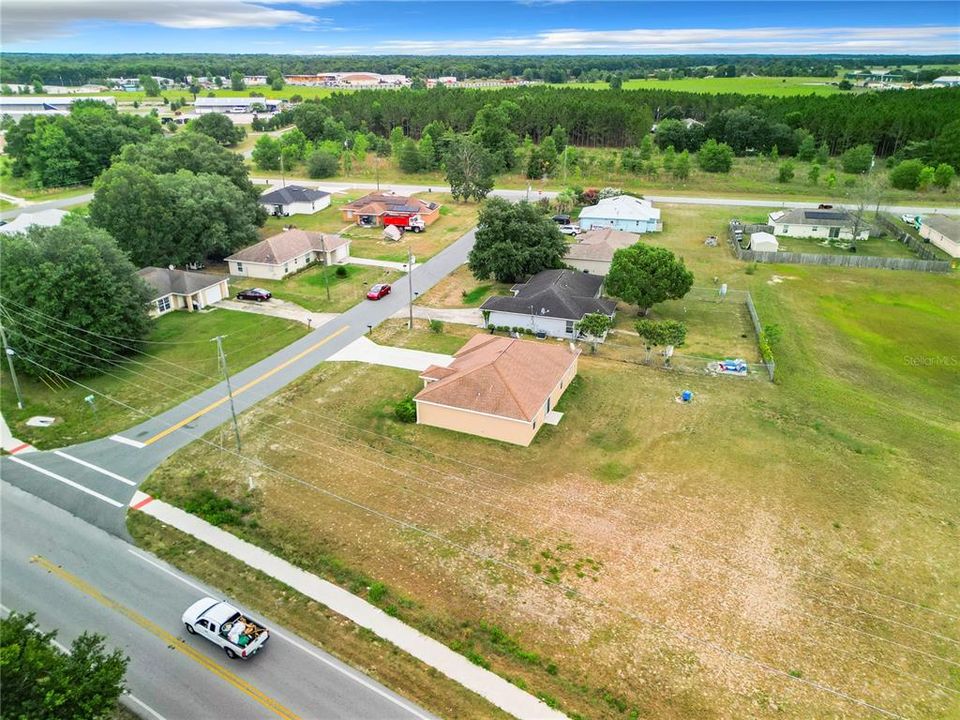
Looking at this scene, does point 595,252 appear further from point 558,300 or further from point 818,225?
point 818,225

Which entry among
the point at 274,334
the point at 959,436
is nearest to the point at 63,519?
the point at 274,334

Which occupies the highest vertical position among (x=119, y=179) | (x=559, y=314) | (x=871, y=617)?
(x=119, y=179)

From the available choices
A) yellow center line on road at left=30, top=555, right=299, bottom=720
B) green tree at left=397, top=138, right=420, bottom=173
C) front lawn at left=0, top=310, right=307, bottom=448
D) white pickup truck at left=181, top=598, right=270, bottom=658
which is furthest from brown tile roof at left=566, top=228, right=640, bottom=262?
green tree at left=397, top=138, right=420, bottom=173

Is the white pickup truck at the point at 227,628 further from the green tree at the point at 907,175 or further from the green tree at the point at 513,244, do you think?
the green tree at the point at 907,175

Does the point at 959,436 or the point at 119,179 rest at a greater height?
the point at 119,179

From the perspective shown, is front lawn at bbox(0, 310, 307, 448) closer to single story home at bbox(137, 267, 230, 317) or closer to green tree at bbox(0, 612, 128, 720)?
single story home at bbox(137, 267, 230, 317)

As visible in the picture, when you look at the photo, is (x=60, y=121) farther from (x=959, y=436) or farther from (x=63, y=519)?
(x=959, y=436)

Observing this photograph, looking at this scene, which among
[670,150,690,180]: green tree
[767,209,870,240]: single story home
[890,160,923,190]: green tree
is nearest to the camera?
[767,209,870,240]: single story home
